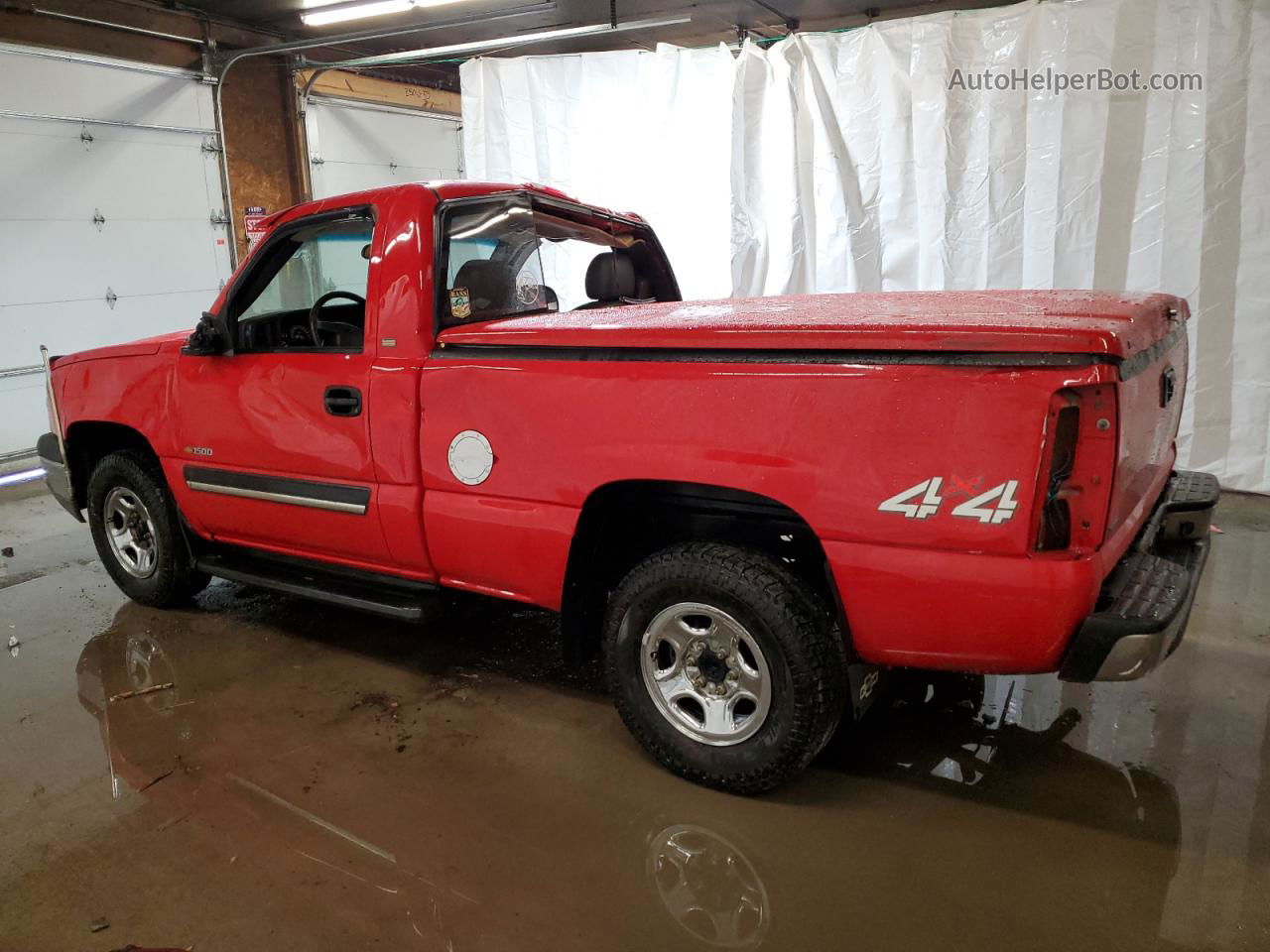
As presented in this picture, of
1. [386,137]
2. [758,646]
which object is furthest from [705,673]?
[386,137]

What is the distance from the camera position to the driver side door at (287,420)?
3254 millimetres

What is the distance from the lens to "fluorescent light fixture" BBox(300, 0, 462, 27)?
7.10 meters

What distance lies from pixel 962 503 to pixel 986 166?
459 centimetres

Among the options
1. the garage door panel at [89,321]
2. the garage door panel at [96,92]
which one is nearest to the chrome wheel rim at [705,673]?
the garage door panel at [89,321]

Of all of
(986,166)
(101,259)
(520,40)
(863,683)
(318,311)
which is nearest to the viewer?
(863,683)

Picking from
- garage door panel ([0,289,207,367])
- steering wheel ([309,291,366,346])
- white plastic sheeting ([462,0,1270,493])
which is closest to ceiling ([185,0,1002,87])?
white plastic sheeting ([462,0,1270,493])

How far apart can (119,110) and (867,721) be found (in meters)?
8.53

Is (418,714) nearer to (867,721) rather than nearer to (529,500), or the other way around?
(529,500)

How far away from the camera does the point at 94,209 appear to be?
800 centimetres

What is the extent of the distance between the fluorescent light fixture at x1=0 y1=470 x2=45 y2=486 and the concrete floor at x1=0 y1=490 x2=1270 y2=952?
14.1 feet

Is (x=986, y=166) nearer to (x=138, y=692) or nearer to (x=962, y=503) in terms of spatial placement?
(x=962, y=503)

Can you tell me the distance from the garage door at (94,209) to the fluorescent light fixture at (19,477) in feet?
0.88

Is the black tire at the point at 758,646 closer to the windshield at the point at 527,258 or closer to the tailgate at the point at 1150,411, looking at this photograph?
the tailgate at the point at 1150,411

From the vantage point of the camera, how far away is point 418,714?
329cm
